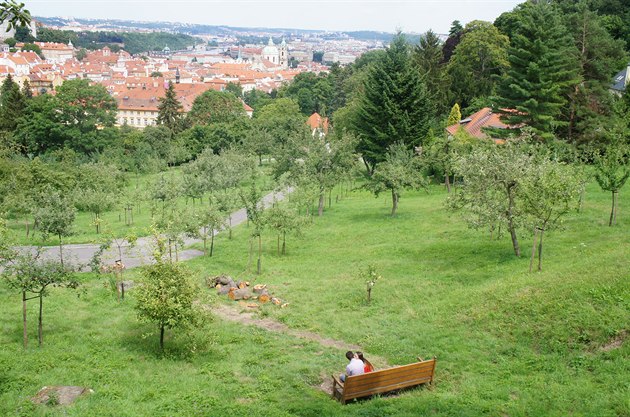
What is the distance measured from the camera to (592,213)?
25219 mm

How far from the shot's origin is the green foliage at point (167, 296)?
13.9 meters

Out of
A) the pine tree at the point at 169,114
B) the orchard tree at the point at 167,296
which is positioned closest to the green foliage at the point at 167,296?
the orchard tree at the point at 167,296

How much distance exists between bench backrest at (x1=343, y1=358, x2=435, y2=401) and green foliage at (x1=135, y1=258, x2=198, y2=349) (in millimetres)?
4686

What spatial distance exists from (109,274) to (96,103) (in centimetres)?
5231

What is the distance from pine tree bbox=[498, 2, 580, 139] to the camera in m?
35.0

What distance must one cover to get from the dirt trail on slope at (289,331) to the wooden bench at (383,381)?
97cm

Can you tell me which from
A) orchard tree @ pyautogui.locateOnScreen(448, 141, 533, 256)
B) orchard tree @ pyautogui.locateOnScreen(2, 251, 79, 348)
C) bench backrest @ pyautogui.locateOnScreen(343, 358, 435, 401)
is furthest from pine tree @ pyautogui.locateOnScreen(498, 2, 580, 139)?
orchard tree @ pyautogui.locateOnScreen(2, 251, 79, 348)

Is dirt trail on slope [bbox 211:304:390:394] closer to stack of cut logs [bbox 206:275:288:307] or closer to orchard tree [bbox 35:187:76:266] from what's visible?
stack of cut logs [bbox 206:275:288:307]

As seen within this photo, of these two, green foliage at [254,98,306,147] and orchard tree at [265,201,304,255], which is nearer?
orchard tree at [265,201,304,255]

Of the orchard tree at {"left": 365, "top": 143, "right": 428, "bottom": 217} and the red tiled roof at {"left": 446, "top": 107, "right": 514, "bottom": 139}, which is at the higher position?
the red tiled roof at {"left": 446, "top": 107, "right": 514, "bottom": 139}

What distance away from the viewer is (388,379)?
11797mm

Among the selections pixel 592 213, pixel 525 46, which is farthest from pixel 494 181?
pixel 525 46

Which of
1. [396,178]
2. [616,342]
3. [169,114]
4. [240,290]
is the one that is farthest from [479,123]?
[169,114]

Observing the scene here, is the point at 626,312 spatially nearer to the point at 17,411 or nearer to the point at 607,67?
the point at 17,411
